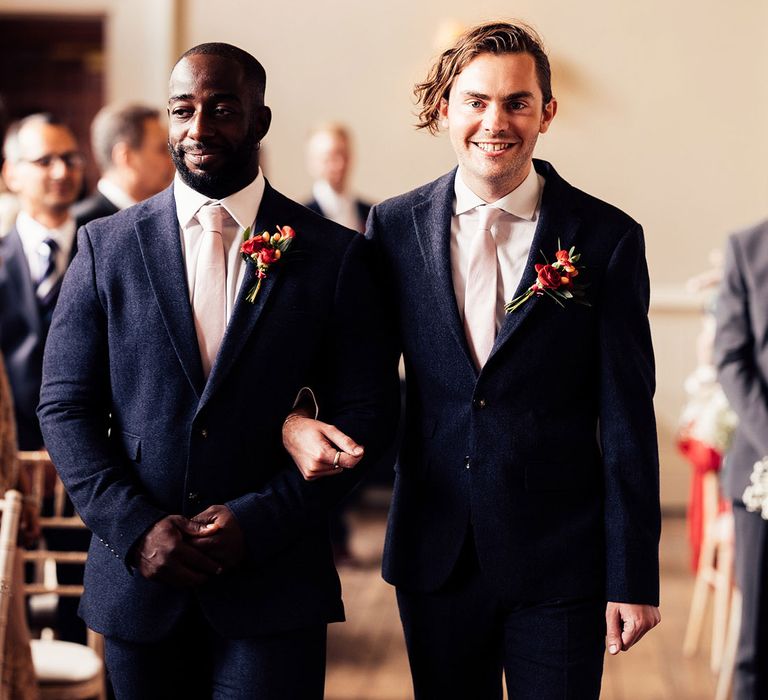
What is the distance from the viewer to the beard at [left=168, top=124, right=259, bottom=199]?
2021 millimetres

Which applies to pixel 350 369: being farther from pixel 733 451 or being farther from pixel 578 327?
pixel 733 451

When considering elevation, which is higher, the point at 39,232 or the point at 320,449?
the point at 39,232

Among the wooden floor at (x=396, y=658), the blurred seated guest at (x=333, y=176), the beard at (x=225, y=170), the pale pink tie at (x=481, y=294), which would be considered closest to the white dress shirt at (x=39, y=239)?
the wooden floor at (x=396, y=658)

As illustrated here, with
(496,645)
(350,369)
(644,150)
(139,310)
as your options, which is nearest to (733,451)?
(496,645)

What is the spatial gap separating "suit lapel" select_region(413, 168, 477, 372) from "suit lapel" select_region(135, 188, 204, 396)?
1.45ft

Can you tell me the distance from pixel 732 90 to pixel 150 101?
138 inches

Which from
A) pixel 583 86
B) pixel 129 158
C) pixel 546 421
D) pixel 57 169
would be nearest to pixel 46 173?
pixel 57 169

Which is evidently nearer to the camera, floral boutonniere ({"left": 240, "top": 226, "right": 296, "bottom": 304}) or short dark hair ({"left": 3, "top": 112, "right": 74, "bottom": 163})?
floral boutonniere ({"left": 240, "top": 226, "right": 296, "bottom": 304})

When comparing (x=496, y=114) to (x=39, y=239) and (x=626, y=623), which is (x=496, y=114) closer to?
(x=626, y=623)

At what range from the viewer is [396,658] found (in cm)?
450

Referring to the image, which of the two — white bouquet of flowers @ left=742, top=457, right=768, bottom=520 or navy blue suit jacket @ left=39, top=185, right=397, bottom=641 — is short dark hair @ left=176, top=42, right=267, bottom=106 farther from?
white bouquet of flowers @ left=742, top=457, right=768, bottom=520

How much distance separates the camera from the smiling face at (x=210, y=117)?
1.99 meters

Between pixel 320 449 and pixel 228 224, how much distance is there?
450 mm

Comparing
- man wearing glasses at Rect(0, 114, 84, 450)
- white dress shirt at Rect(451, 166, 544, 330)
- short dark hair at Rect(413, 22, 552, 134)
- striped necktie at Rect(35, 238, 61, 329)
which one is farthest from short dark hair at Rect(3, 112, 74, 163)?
white dress shirt at Rect(451, 166, 544, 330)
